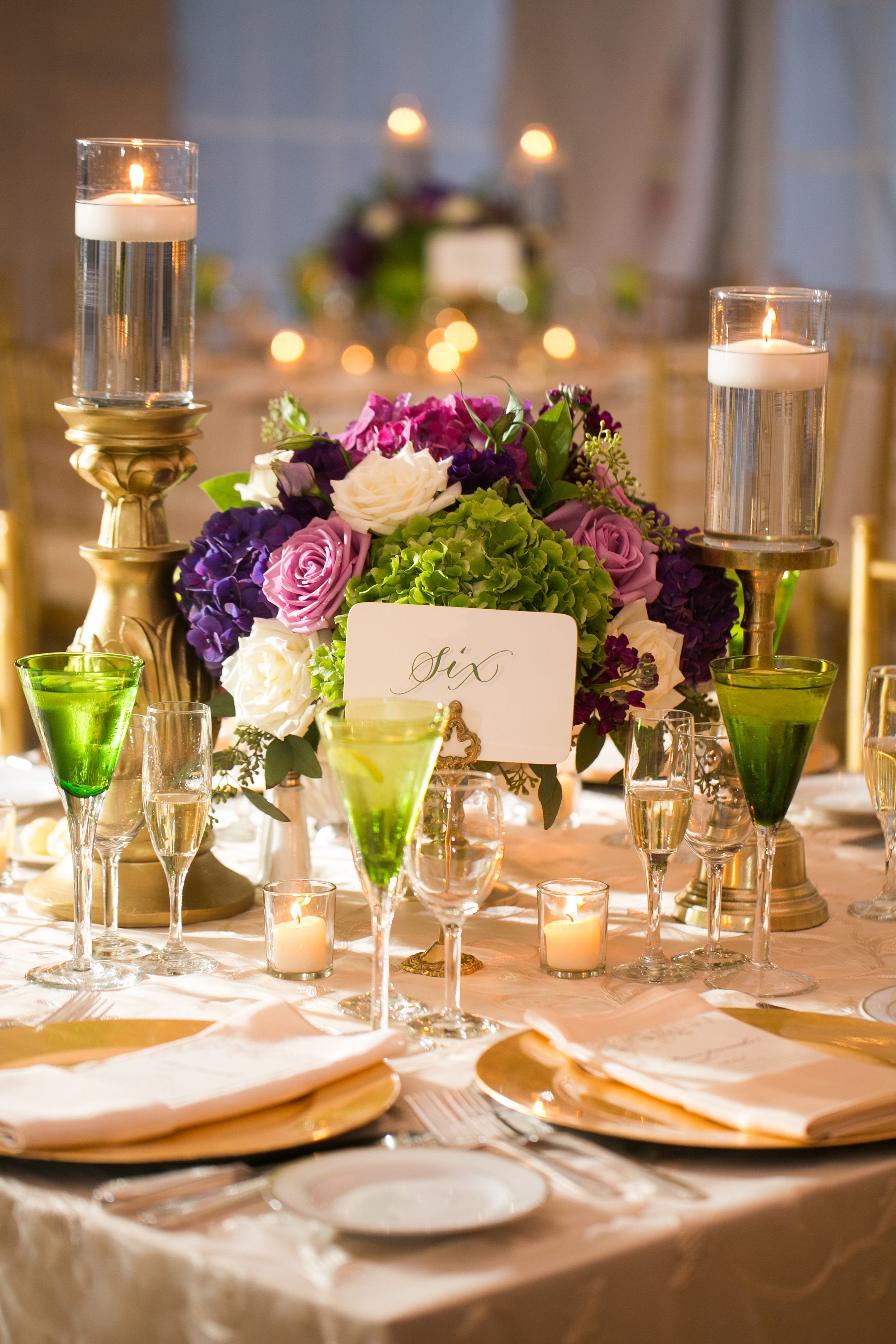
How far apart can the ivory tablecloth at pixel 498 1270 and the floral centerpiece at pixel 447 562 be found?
0.37 meters

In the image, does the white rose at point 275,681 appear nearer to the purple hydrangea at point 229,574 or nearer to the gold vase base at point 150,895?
the purple hydrangea at point 229,574

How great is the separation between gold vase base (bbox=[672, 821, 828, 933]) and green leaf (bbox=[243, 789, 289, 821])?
0.38 meters

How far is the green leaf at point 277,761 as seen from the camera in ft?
4.60

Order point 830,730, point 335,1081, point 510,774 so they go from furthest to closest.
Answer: point 830,730
point 510,774
point 335,1081

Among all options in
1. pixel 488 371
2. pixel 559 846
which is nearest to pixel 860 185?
pixel 488 371

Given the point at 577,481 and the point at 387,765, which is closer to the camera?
the point at 387,765

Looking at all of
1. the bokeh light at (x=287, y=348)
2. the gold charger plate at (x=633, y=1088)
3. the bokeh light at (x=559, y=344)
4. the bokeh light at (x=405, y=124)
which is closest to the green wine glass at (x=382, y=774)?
the gold charger plate at (x=633, y=1088)

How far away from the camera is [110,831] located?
132 centimetres

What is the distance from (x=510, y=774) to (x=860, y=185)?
7337mm

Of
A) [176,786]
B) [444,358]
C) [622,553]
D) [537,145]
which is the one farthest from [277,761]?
[537,145]

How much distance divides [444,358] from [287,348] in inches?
19.0

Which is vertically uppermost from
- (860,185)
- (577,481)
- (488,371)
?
(860,185)

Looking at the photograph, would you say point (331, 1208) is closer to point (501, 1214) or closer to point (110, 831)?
point (501, 1214)

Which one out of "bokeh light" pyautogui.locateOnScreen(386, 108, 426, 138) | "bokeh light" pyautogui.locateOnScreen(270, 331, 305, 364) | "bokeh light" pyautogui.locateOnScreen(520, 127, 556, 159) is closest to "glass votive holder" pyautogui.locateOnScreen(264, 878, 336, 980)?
"bokeh light" pyautogui.locateOnScreen(270, 331, 305, 364)
